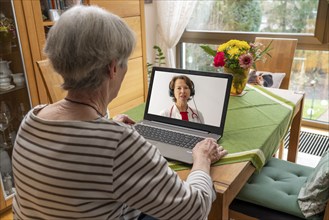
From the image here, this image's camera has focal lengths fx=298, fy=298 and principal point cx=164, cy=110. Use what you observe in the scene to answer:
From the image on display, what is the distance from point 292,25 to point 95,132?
9.69 feet

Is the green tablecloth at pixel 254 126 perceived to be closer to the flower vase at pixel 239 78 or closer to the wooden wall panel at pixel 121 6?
the flower vase at pixel 239 78

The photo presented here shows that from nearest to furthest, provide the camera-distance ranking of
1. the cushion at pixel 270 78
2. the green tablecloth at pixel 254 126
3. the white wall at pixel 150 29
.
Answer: the green tablecloth at pixel 254 126 → the cushion at pixel 270 78 → the white wall at pixel 150 29

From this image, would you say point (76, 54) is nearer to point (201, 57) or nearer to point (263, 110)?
point (263, 110)

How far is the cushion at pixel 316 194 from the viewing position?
1.17m

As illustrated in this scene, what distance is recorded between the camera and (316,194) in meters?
1.21

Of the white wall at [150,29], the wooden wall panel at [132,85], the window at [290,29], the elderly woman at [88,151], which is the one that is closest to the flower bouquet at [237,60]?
the elderly woman at [88,151]

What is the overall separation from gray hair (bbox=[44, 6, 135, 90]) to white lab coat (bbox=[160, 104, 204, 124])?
1.97 ft

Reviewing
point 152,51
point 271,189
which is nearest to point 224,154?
point 271,189

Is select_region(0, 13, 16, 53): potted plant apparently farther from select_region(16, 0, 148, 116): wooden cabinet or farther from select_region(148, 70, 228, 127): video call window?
select_region(148, 70, 228, 127): video call window

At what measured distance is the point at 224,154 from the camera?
1.13m

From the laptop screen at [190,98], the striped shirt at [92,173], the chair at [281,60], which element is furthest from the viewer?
the chair at [281,60]

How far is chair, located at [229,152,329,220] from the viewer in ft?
3.98

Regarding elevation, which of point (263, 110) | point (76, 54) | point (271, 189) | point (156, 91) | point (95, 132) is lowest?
point (271, 189)

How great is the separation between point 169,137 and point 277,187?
607mm
